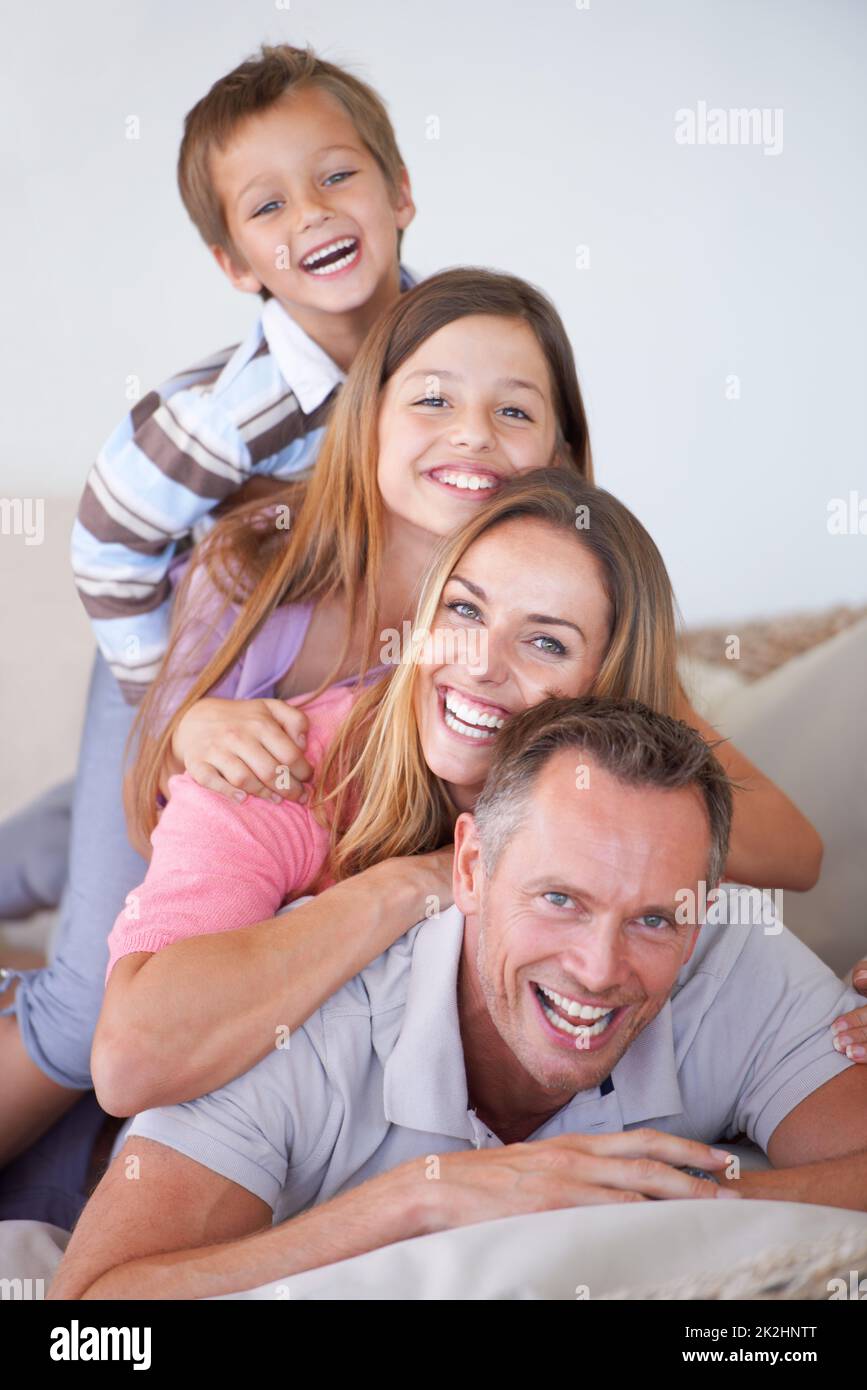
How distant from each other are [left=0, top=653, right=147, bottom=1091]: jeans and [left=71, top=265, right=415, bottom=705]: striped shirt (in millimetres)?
149

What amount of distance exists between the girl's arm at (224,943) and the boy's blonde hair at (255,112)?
0.86 m

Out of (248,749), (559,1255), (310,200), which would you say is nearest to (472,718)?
(248,749)

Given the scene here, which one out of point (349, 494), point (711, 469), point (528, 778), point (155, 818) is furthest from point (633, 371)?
point (528, 778)

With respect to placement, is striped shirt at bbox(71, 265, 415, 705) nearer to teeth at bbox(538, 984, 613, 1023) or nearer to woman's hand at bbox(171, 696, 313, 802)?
woman's hand at bbox(171, 696, 313, 802)

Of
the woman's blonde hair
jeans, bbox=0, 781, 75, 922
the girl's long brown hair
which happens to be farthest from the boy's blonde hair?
jeans, bbox=0, 781, 75, 922

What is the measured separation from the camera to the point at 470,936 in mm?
1285

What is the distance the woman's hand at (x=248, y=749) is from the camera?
1.43 meters

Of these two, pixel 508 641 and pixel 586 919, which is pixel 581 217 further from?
pixel 586 919

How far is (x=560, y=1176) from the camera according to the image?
1080 mm
